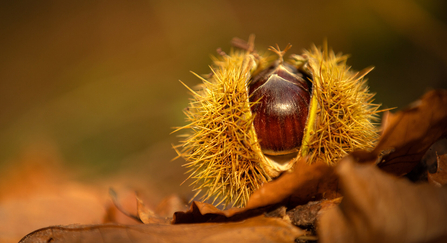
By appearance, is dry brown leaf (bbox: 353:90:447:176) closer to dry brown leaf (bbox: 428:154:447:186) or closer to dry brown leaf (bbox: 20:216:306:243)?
dry brown leaf (bbox: 428:154:447:186)

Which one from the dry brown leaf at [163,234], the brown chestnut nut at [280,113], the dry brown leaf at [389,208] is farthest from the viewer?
the brown chestnut nut at [280,113]

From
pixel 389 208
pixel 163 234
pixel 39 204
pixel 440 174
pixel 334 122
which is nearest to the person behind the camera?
pixel 389 208

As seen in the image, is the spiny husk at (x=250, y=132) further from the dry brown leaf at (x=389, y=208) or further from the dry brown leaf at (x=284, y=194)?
the dry brown leaf at (x=389, y=208)

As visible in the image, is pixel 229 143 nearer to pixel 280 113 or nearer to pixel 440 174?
pixel 280 113

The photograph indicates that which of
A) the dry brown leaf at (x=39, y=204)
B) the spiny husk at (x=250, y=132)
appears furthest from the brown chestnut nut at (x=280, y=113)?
the dry brown leaf at (x=39, y=204)

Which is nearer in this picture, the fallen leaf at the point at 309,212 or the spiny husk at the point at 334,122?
the fallen leaf at the point at 309,212

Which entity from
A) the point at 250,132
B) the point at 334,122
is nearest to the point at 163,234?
the point at 250,132
